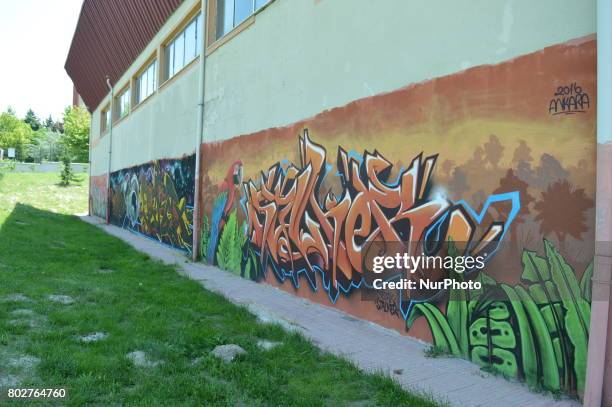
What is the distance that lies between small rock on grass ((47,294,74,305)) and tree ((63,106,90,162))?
183 feet

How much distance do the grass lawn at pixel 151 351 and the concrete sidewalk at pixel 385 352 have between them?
28 cm

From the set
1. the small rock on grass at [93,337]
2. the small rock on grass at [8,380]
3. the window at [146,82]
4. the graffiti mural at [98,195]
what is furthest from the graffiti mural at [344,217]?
the graffiti mural at [98,195]

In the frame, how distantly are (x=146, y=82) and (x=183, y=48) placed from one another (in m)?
4.99

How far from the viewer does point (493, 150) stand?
4293mm

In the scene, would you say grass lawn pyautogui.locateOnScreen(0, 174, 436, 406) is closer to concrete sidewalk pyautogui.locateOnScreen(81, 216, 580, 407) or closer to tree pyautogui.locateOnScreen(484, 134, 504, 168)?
concrete sidewalk pyautogui.locateOnScreen(81, 216, 580, 407)

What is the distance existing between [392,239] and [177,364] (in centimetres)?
258

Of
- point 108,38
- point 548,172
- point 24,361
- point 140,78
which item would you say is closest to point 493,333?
point 548,172

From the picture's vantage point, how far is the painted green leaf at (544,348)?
371 cm

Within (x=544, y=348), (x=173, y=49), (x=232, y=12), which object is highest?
(x=173, y=49)

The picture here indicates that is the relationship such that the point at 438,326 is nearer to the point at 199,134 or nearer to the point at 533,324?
the point at 533,324

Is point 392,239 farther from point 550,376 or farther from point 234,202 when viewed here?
point 234,202

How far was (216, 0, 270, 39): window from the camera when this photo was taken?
370 inches

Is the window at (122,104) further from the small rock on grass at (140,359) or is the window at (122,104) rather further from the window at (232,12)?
the small rock on grass at (140,359)

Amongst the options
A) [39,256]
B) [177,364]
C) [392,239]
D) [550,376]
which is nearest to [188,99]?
[39,256]
